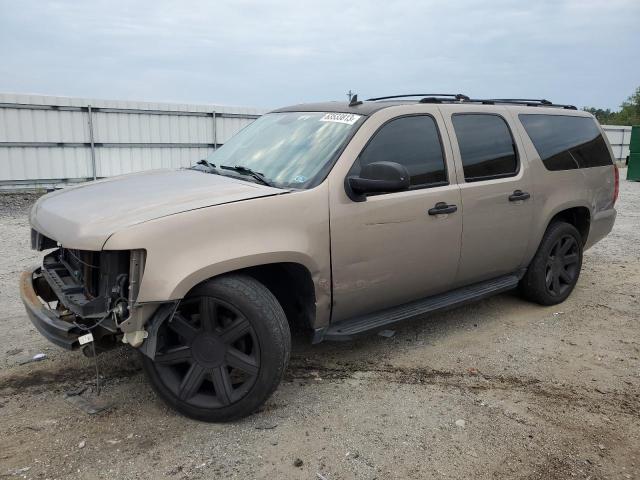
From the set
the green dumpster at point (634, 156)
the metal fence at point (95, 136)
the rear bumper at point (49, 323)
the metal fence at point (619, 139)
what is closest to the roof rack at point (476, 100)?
Result: the rear bumper at point (49, 323)

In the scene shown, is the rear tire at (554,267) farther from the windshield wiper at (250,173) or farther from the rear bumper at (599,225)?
the windshield wiper at (250,173)

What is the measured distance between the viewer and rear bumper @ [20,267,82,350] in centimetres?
286

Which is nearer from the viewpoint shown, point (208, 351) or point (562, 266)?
point (208, 351)

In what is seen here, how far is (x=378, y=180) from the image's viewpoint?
331cm

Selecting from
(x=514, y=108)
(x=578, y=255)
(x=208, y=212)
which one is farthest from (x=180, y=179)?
(x=578, y=255)

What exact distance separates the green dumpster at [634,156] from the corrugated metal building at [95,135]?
41.8ft

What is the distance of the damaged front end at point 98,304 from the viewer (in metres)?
2.77

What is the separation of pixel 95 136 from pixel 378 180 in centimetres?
1157

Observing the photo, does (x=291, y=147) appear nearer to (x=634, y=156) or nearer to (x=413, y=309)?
(x=413, y=309)

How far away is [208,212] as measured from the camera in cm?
291

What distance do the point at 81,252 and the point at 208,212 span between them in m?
0.81

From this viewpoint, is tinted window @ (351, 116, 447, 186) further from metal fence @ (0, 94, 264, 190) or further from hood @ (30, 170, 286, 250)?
metal fence @ (0, 94, 264, 190)

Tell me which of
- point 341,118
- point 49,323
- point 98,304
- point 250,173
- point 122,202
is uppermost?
point 341,118

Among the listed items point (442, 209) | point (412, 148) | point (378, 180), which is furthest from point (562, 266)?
point (378, 180)
